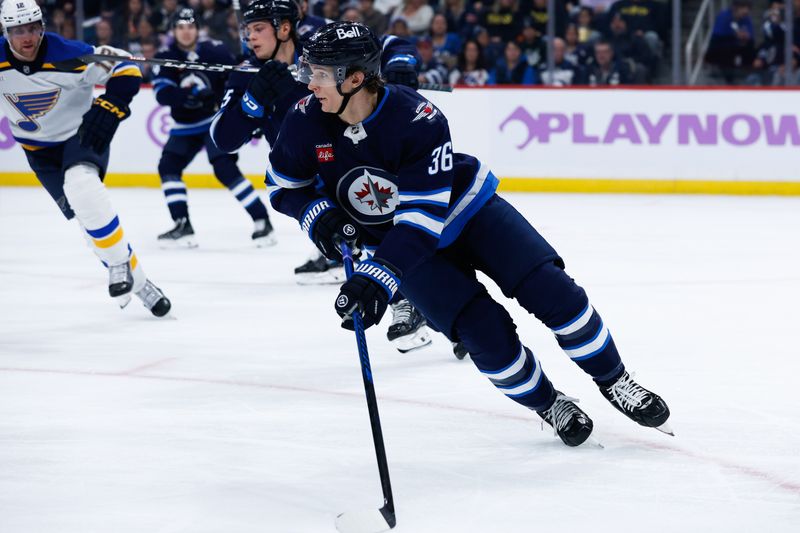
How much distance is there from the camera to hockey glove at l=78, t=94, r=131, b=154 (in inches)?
181

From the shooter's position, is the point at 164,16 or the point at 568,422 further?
the point at 164,16

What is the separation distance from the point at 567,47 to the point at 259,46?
4639mm

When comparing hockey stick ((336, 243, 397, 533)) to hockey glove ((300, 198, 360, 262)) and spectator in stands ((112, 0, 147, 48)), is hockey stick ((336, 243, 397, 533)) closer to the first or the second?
hockey glove ((300, 198, 360, 262))

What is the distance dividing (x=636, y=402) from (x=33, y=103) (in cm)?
274

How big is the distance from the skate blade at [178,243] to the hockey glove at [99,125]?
2.21m

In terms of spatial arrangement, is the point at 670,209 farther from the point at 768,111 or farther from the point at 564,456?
the point at 564,456

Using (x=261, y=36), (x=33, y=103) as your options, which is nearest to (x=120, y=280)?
(x=33, y=103)

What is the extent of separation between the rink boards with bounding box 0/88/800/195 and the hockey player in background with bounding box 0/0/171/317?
408 centimetres

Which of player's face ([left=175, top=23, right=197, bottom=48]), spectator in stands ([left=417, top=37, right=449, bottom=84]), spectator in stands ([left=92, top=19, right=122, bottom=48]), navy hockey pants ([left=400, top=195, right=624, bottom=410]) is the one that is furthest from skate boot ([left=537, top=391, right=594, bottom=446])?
spectator in stands ([left=92, top=19, right=122, bottom=48])

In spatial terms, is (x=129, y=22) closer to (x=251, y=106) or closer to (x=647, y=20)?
(x=647, y=20)

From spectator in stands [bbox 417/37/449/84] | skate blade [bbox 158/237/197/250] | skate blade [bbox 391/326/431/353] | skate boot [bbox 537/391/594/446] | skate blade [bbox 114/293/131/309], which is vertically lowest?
skate blade [bbox 158/237/197/250]

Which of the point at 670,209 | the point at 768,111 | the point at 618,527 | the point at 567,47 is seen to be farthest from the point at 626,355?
the point at 567,47

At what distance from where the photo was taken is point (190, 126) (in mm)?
7074

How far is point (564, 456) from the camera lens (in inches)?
117
